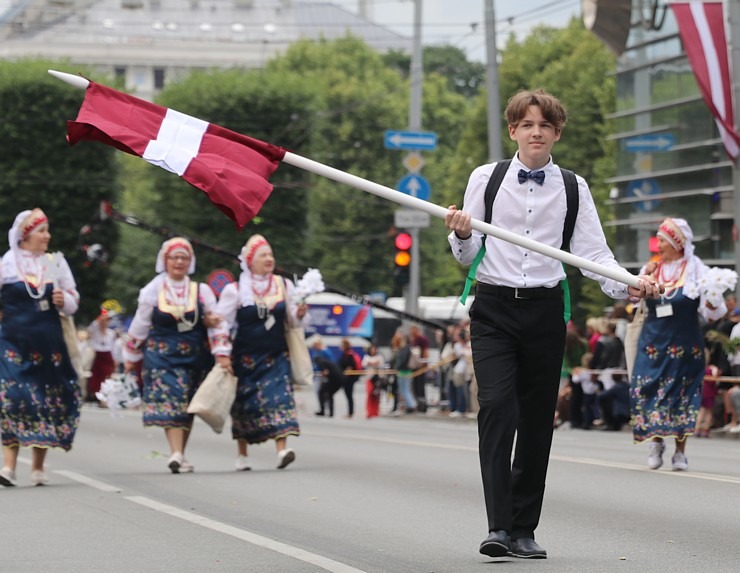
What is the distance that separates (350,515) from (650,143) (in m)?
23.6

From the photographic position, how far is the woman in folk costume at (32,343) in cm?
1255

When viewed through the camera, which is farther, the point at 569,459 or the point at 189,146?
the point at 569,459

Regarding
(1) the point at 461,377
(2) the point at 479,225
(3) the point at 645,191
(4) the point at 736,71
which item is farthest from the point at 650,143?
(2) the point at 479,225

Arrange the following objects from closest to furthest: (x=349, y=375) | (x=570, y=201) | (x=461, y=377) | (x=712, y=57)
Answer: (x=570, y=201) → (x=712, y=57) → (x=461, y=377) → (x=349, y=375)

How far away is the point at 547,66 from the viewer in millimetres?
63344

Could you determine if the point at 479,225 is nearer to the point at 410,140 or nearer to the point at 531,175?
the point at 531,175

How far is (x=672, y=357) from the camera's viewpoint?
13.7 m

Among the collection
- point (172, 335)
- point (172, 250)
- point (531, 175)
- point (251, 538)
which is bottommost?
point (251, 538)

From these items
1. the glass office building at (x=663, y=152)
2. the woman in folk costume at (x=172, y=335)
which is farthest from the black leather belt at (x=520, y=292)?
the glass office building at (x=663, y=152)

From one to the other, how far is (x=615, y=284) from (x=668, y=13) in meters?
25.0

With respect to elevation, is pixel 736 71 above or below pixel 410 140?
below

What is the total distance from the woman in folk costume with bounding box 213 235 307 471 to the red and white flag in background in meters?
11.2

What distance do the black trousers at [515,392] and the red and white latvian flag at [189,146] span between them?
3.79 ft

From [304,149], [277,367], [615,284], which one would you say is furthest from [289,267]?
[615,284]
